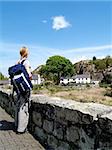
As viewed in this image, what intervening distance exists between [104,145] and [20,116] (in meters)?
3.07

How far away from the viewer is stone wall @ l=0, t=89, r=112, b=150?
→ 137 inches

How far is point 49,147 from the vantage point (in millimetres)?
5062

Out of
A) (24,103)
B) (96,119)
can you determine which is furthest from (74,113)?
(24,103)

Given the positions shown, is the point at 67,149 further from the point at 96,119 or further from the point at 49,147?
the point at 96,119

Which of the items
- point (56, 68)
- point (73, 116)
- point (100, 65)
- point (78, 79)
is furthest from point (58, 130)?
point (100, 65)

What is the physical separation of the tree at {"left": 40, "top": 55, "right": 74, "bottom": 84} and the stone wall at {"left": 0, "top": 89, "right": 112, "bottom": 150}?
343ft

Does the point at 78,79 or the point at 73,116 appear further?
the point at 78,79

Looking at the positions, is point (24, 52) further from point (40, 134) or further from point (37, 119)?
point (40, 134)

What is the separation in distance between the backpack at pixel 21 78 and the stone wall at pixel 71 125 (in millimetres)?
326

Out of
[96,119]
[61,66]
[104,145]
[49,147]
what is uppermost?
[61,66]

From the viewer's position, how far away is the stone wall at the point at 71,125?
137 inches

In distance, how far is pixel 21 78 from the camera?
235 inches

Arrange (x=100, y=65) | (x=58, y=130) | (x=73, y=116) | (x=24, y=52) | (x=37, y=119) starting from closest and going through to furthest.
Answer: (x=73, y=116), (x=58, y=130), (x=37, y=119), (x=24, y=52), (x=100, y=65)

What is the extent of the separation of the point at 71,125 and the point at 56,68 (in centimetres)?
10643
